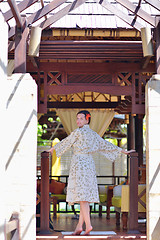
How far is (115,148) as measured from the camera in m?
6.24

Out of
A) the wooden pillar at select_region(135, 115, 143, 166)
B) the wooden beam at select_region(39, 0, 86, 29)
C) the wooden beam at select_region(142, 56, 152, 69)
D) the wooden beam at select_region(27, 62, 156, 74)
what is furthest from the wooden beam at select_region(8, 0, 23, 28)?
the wooden pillar at select_region(135, 115, 143, 166)

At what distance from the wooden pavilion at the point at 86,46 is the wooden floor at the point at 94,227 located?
1.78 m

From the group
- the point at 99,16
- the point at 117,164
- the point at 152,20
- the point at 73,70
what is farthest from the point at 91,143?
the point at 117,164

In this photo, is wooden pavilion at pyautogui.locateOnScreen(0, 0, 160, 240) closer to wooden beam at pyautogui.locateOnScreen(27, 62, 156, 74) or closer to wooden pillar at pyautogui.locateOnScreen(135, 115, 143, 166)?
wooden beam at pyautogui.locateOnScreen(27, 62, 156, 74)

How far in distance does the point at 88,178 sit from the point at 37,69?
1871mm

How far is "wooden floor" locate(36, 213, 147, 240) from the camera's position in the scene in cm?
589

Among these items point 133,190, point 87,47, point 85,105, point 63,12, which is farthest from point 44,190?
point 85,105

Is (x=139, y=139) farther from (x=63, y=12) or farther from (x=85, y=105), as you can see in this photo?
(x=63, y=12)

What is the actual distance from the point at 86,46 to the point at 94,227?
11.7 feet

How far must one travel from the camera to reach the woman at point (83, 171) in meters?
5.95

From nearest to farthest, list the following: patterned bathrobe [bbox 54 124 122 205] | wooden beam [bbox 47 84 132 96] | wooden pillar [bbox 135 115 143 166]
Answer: patterned bathrobe [bbox 54 124 122 205]
wooden beam [bbox 47 84 132 96]
wooden pillar [bbox 135 115 143 166]

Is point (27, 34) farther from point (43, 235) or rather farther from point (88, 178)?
point (43, 235)

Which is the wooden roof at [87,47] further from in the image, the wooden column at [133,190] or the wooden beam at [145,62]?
the wooden column at [133,190]

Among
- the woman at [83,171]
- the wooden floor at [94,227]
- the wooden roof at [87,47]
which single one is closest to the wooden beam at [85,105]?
the wooden floor at [94,227]
